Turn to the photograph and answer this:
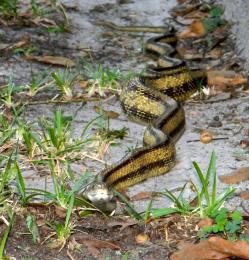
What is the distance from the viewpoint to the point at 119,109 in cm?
726

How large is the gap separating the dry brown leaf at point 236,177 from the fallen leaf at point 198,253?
1131mm

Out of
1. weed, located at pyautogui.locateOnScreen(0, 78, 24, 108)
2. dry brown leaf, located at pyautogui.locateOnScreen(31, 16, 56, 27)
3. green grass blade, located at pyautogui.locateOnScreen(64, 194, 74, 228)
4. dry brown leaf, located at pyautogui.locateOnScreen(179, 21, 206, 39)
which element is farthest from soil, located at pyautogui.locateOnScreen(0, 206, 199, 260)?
dry brown leaf, located at pyautogui.locateOnScreen(179, 21, 206, 39)

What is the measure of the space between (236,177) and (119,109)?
200cm

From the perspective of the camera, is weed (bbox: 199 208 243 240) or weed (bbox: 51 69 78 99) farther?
weed (bbox: 51 69 78 99)

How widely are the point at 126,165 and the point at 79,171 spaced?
0.35 meters

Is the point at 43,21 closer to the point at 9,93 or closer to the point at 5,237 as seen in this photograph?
the point at 9,93

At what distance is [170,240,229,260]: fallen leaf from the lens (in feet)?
14.1

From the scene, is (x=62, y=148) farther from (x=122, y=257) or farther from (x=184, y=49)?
(x=184, y=49)

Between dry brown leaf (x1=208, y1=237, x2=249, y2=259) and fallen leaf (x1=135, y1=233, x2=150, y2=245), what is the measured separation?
47cm

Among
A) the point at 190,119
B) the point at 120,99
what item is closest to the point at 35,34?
the point at 120,99

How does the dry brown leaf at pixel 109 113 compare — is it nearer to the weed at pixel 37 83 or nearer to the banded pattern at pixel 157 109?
the banded pattern at pixel 157 109

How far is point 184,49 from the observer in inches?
369

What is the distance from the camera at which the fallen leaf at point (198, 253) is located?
14.1ft

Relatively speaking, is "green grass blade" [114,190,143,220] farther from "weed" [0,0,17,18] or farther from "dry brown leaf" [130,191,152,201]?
"weed" [0,0,17,18]
